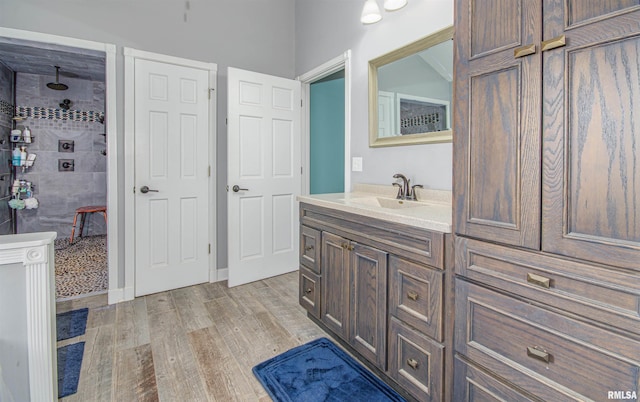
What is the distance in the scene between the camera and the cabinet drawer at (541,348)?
0.90 m

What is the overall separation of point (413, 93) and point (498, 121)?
3.78 ft

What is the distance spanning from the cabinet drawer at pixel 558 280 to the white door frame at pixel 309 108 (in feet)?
5.54

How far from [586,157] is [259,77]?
289 cm

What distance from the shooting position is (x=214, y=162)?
126 inches

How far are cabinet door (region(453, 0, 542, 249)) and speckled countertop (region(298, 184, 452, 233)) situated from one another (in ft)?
0.52

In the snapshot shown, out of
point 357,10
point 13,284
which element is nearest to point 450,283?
point 13,284

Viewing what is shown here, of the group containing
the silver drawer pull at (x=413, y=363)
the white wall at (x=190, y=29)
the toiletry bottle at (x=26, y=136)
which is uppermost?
the white wall at (x=190, y=29)

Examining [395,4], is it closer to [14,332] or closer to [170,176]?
[170,176]

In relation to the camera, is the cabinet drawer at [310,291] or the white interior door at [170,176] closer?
the cabinet drawer at [310,291]

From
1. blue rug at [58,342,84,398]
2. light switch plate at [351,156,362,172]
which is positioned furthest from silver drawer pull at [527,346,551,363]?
blue rug at [58,342,84,398]

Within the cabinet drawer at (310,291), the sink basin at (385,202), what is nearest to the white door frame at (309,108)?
the sink basin at (385,202)

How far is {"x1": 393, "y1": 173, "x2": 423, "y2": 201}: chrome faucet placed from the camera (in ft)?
6.98

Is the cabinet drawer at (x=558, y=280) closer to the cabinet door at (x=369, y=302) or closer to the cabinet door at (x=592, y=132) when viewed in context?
the cabinet door at (x=592, y=132)

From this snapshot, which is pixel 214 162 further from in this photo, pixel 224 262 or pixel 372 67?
pixel 372 67
